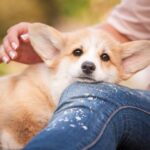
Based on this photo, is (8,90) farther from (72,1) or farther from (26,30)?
(72,1)

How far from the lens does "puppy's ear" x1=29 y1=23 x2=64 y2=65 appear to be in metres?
1.42

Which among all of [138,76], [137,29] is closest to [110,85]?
[137,29]

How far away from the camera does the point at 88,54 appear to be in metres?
1.37

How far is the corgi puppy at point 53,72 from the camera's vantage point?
52.6 inches

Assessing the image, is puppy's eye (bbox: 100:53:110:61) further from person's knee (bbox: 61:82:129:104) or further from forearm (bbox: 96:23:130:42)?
forearm (bbox: 96:23:130:42)

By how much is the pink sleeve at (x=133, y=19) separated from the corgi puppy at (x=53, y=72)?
22 cm

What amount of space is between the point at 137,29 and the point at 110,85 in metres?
0.42

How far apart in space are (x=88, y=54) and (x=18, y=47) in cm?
22

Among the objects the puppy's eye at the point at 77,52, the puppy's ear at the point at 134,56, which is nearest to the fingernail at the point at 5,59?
the puppy's eye at the point at 77,52

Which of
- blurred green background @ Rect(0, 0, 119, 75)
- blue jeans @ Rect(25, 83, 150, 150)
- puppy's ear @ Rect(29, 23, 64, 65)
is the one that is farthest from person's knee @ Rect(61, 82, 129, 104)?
blurred green background @ Rect(0, 0, 119, 75)

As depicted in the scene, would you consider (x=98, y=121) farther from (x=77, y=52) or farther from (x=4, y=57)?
(x=4, y=57)

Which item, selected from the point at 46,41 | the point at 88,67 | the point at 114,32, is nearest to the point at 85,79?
the point at 88,67

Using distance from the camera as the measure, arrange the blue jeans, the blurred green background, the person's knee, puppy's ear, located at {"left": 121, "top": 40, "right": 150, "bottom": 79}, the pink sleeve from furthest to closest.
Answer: the blurred green background → the pink sleeve → puppy's ear, located at {"left": 121, "top": 40, "right": 150, "bottom": 79} → the person's knee → the blue jeans

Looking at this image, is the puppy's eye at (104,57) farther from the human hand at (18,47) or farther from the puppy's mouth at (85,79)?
the human hand at (18,47)
